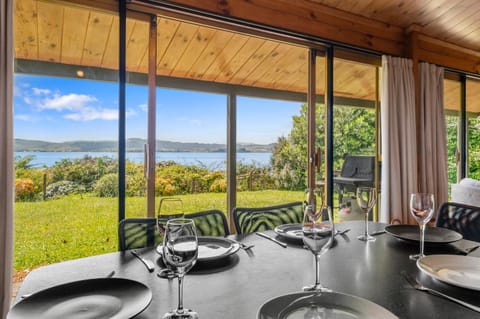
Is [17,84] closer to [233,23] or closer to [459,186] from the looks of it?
[233,23]

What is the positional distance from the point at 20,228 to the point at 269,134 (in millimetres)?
2981

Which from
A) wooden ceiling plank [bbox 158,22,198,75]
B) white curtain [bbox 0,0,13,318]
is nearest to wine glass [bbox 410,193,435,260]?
white curtain [bbox 0,0,13,318]

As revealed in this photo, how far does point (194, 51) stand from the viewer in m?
3.22

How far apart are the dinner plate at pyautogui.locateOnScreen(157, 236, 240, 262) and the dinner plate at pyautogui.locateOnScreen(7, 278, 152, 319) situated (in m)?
0.24

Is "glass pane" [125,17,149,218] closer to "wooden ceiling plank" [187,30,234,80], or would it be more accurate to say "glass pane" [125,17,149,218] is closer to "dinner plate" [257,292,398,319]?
"wooden ceiling plank" [187,30,234,80]

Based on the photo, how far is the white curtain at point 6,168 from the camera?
191cm

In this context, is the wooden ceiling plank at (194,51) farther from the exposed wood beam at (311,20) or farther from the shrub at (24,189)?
the shrub at (24,189)

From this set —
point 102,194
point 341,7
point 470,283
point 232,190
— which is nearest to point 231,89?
point 232,190

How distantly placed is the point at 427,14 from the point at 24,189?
4151 mm

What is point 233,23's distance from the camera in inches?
107

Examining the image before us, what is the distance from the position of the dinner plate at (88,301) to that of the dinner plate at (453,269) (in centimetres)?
86

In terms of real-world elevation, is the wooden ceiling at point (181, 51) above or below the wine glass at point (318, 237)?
above

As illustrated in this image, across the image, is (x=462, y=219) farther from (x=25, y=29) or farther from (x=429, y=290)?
(x=25, y=29)

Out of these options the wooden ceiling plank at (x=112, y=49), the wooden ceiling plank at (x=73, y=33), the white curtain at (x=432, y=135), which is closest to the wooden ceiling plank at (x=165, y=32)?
the wooden ceiling plank at (x=112, y=49)
